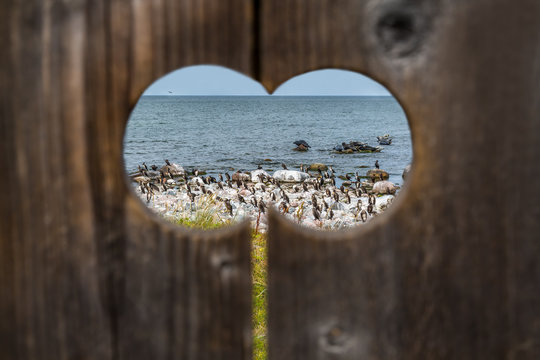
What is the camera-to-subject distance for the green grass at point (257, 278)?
9.35ft

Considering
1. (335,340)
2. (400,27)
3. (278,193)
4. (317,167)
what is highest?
(400,27)

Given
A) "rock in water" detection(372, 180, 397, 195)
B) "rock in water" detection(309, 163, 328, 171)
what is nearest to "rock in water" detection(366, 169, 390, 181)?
"rock in water" detection(372, 180, 397, 195)

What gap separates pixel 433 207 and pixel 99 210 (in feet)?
1.58

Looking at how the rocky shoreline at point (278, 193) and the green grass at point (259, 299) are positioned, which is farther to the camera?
the rocky shoreline at point (278, 193)

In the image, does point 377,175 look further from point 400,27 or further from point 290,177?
point 400,27

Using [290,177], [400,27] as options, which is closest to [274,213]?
[400,27]

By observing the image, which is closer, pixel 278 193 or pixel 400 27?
pixel 400 27

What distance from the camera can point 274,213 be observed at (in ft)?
2.34

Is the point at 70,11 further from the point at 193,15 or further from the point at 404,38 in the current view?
the point at 404,38

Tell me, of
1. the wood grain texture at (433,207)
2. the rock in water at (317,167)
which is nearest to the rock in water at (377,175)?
the rock in water at (317,167)

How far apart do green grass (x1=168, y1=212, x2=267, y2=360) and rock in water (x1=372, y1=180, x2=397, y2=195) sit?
7393 mm

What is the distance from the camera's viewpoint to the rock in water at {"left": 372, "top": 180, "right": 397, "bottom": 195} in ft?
38.4

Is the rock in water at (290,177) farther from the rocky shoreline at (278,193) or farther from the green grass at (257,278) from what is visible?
the green grass at (257,278)

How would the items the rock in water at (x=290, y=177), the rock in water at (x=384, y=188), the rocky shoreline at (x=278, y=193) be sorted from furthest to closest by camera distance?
the rock in water at (x=290, y=177), the rock in water at (x=384, y=188), the rocky shoreline at (x=278, y=193)
